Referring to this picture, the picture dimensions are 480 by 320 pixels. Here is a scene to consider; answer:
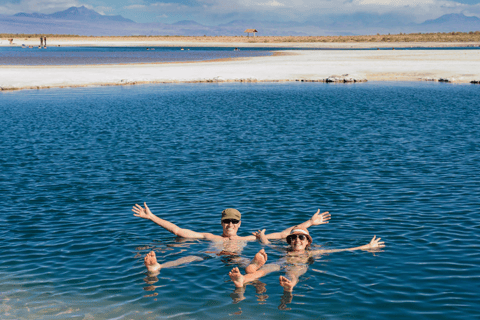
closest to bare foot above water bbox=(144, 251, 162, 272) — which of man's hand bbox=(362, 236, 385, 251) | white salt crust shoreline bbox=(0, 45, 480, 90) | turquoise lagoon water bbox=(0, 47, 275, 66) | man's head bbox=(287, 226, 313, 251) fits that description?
man's head bbox=(287, 226, 313, 251)

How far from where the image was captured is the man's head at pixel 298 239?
12905 millimetres

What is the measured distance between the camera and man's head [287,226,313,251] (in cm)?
1290

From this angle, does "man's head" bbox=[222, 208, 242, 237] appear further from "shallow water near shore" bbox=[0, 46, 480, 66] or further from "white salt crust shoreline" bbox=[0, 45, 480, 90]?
"shallow water near shore" bbox=[0, 46, 480, 66]

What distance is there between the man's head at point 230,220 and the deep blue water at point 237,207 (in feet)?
2.44

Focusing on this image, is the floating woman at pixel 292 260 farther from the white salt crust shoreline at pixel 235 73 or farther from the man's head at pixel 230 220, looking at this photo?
the white salt crust shoreline at pixel 235 73

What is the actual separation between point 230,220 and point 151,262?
8.57ft

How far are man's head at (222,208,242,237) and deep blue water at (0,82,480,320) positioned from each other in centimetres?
74

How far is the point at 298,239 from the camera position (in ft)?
43.2

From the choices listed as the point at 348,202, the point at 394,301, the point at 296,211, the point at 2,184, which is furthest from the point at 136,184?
the point at 394,301

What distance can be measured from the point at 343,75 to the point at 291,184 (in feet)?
185

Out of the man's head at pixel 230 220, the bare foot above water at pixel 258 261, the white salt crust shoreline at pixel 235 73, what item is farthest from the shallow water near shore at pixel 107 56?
the bare foot above water at pixel 258 261

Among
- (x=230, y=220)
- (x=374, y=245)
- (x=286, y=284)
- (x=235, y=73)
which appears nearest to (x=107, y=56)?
(x=235, y=73)

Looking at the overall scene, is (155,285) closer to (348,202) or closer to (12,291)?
(12,291)

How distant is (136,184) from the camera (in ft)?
70.2
